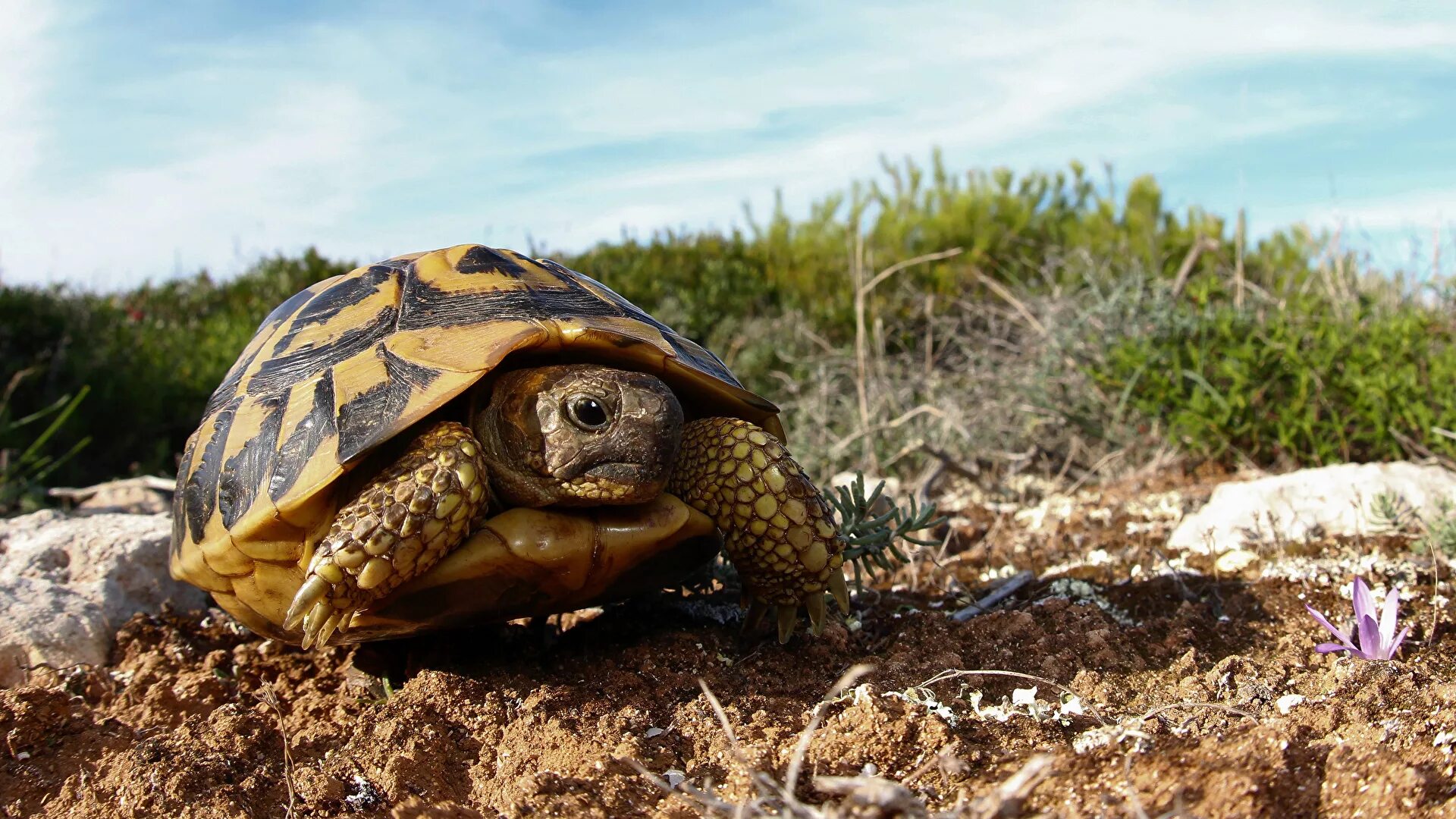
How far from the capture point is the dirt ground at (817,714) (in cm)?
140

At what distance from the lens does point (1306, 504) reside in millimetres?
3193

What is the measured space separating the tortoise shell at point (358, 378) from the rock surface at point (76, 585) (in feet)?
1.75

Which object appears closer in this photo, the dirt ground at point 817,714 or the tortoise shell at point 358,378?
the dirt ground at point 817,714

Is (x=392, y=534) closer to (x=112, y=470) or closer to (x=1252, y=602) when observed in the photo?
(x=1252, y=602)

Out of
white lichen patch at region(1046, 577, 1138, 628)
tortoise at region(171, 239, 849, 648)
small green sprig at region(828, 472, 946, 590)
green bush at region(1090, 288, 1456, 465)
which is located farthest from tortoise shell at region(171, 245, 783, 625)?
green bush at region(1090, 288, 1456, 465)

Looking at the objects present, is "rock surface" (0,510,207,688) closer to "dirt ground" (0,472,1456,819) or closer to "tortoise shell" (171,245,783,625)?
"dirt ground" (0,472,1456,819)

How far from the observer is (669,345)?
2.17 metres

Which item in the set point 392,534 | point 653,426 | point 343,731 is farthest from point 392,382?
point 343,731

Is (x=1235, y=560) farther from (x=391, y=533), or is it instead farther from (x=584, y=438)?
(x=391, y=533)

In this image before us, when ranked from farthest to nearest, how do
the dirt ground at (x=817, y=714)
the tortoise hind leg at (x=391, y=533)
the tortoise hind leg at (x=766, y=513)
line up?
the tortoise hind leg at (x=766, y=513) < the tortoise hind leg at (x=391, y=533) < the dirt ground at (x=817, y=714)

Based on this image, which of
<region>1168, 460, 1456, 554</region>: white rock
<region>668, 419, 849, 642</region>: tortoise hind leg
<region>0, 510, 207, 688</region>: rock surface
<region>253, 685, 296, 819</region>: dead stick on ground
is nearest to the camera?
<region>253, 685, 296, 819</region>: dead stick on ground

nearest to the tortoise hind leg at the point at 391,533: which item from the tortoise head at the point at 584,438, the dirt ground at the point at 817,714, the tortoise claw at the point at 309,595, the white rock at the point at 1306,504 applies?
the tortoise claw at the point at 309,595

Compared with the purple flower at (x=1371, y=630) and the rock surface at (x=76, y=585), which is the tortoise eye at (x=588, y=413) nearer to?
the purple flower at (x=1371, y=630)

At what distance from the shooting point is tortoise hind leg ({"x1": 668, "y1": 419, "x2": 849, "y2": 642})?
2.04 meters
